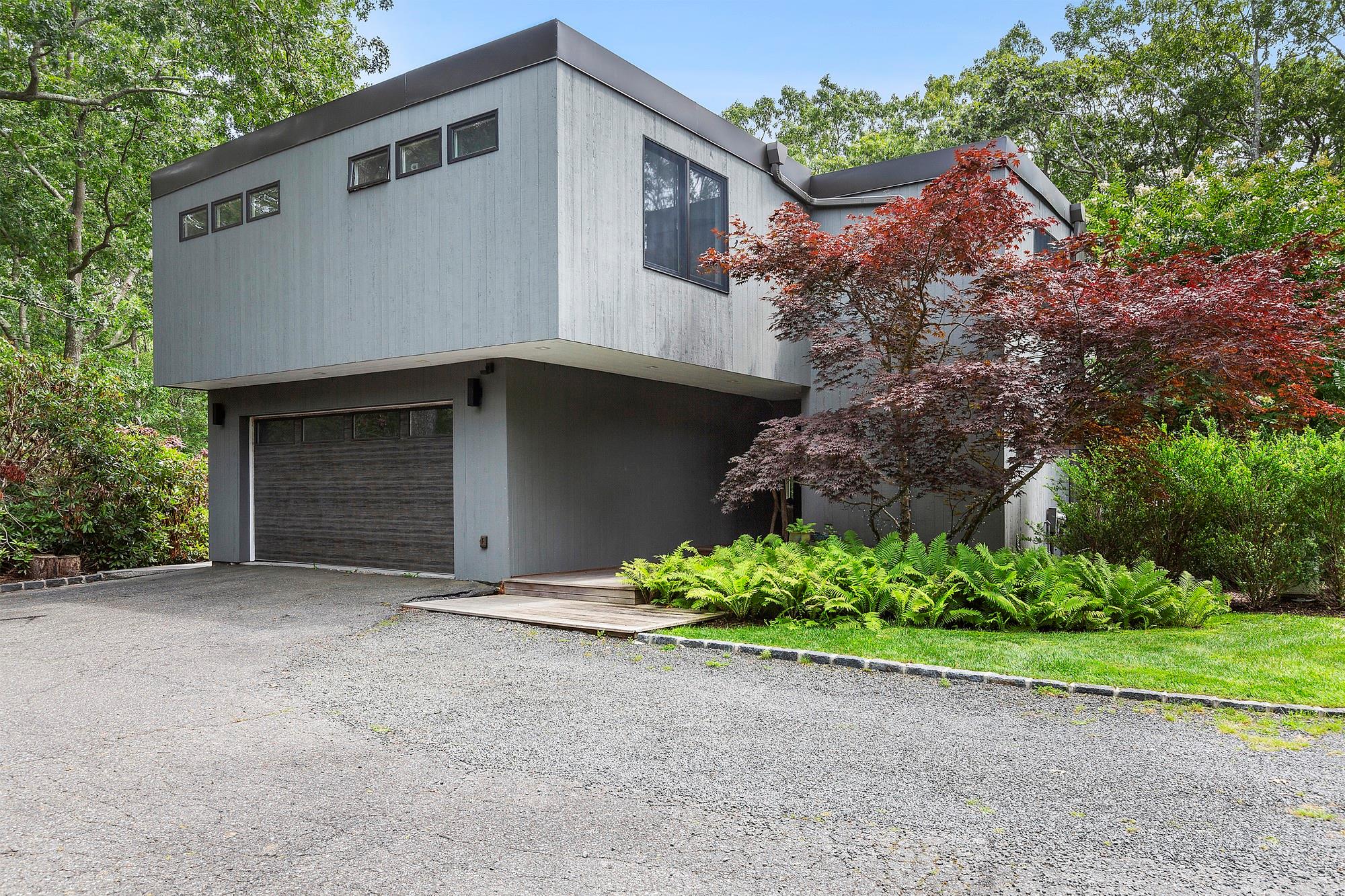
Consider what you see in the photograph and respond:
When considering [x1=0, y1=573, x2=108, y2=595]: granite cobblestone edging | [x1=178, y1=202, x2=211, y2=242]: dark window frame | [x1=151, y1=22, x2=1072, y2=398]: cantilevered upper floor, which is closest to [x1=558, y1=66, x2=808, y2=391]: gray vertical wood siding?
[x1=151, y1=22, x2=1072, y2=398]: cantilevered upper floor

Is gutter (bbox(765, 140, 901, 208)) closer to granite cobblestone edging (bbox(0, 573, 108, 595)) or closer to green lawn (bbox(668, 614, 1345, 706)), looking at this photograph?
green lawn (bbox(668, 614, 1345, 706))

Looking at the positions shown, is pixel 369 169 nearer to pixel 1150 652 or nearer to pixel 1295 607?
pixel 1150 652

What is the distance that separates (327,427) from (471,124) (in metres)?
4.64

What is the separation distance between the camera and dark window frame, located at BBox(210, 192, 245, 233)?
10415mm

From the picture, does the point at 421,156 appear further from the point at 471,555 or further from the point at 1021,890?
the point at 1021,890

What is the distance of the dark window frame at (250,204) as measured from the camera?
32.8 ft

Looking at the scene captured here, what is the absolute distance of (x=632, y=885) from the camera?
8.44 feet

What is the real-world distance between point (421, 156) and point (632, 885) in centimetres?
792

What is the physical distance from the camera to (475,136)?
8.34 m

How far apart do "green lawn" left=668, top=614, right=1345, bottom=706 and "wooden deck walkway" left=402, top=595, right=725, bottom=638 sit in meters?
0.35

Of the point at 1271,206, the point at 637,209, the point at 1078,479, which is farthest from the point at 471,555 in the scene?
the point at 1271,206

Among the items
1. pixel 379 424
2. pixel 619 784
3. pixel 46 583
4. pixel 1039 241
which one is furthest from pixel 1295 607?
pixel 46 583

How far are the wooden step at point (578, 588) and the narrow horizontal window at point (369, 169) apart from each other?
4.49 metres

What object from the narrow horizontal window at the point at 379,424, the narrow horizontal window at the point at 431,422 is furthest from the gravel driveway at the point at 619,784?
the narrow horizontal window at the point at 379,424
